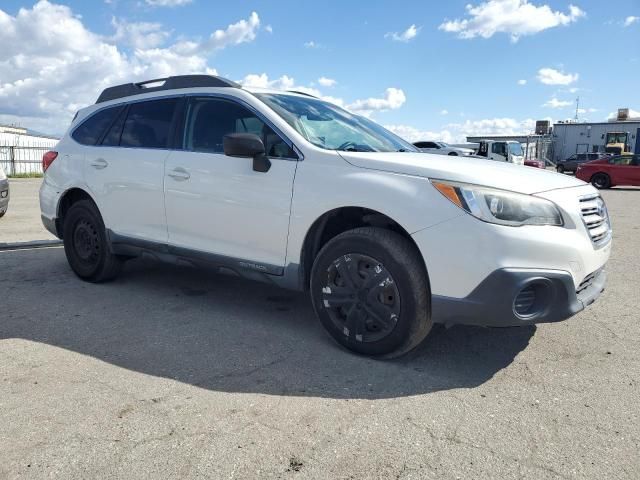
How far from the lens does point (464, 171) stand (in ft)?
9.95

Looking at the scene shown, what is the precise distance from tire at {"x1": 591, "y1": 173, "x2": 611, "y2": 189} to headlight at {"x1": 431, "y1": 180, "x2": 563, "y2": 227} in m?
21.2

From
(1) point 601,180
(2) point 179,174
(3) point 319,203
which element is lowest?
(3) point 319,203

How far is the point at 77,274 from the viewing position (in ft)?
17.1

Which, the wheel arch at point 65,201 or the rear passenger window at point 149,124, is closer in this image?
the rear passenger window at point 149,124

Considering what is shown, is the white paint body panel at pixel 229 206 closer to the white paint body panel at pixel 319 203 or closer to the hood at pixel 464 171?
the white paint body panel at pixel 319 203

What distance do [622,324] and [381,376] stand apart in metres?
2.18

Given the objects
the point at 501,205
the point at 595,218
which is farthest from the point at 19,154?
the point at 595,218

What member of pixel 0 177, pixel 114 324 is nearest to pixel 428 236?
pixel 114 324

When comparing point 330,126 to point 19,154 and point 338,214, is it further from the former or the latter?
point 19,154

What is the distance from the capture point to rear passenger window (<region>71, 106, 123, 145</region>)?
5020mm

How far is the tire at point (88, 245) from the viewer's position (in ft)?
16.3

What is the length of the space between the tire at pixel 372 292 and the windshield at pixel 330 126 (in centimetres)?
77

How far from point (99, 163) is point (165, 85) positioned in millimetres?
963

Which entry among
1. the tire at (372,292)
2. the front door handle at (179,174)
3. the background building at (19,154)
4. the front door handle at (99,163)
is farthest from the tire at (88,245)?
the background building at (19,154)
